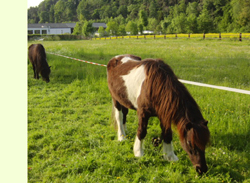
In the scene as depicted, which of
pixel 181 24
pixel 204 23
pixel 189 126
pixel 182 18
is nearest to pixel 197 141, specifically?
pixel 189 126

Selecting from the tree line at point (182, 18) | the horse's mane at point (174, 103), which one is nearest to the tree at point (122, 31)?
the tree line at point (182, 18)

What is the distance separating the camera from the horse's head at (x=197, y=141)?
2408 millimetres

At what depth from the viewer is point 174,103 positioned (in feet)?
8.70

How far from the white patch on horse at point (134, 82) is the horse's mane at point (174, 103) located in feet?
0.59

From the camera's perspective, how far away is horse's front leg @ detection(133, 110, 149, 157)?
308cm

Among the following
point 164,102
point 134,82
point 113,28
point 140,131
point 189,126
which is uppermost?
point 113,28

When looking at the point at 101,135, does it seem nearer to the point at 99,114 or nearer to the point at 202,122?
the point at 99,114

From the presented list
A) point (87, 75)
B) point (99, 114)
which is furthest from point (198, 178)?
point (87, 75)

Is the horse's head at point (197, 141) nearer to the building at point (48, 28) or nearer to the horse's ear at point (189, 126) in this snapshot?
the horse's ear at point (189, 126)

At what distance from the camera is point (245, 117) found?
421 cm

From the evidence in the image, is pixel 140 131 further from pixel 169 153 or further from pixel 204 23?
pixel 204 23

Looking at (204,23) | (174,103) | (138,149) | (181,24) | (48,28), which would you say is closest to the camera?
(174,103)

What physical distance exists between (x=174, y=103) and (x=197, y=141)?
1.81ft

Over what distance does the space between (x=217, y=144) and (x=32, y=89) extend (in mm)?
6630
